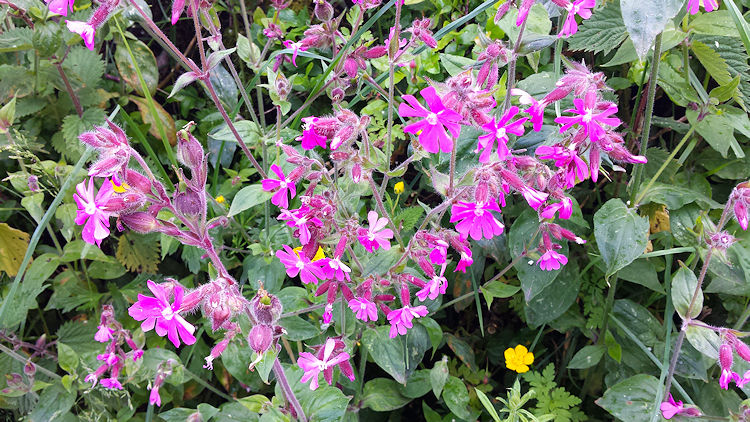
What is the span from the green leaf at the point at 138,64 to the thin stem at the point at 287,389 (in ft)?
4.17

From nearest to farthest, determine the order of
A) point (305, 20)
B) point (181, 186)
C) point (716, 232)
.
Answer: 1. point (181, 186)
2. point (716, 232)
3. point (305, 20)

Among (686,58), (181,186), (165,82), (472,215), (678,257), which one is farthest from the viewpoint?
(165,82)

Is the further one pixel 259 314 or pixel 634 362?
pixel 634 362

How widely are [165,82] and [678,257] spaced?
2154 millimetres

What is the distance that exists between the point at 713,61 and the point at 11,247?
2256 mm

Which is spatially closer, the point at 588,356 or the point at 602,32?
the point at 602,32

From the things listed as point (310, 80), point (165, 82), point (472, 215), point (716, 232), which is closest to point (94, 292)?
point (165, 82)

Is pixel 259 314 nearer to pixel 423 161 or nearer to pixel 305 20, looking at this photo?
pixel 423 161

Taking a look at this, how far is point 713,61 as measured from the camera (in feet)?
4.98

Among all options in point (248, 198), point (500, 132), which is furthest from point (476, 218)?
point (248, 198)

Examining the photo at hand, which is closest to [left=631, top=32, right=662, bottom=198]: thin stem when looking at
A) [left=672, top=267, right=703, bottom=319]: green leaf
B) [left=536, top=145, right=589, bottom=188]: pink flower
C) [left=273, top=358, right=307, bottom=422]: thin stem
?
[left=672, top=267, right=703, bottom=319]: green leaf

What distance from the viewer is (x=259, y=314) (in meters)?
1.11

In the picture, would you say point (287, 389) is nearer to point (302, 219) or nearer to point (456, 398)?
point (302, 219)

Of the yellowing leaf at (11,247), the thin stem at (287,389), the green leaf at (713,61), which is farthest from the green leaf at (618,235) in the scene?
the yellowing leaf at (11,247)
